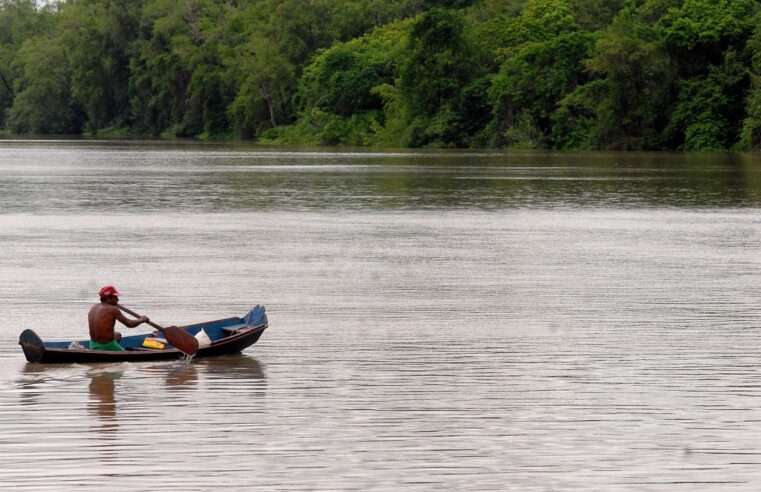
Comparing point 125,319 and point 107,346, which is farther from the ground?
point 125,319

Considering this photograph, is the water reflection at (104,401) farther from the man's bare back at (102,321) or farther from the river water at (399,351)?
the man's bare back at (102,321)

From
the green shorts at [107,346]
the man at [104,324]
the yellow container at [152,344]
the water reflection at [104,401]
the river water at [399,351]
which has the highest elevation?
the man at [104,324]

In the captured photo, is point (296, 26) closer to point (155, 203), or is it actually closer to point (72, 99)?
point (72, 99)

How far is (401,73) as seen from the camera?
104188 millimetres

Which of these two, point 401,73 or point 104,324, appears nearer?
point 104,324

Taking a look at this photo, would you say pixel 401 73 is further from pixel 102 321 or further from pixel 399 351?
pixel 102 321

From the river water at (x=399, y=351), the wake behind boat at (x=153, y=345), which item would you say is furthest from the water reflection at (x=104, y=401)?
the wake behind boat at (x=153, y=345)

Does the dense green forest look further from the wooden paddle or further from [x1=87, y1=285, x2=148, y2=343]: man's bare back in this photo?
[x1=87, y1=285, x2=148, y2=343]: man's bare back

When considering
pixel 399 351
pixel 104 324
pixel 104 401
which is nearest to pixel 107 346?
pixel 104 324

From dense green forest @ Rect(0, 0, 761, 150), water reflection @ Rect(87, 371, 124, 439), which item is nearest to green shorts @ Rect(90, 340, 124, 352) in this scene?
water reflection @ Rect(87, 371, 124, 439)

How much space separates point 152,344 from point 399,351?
294 centimetres

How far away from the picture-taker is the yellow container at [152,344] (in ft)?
52.8

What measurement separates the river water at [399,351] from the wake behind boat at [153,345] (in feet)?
0.54

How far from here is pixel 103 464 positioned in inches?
450
